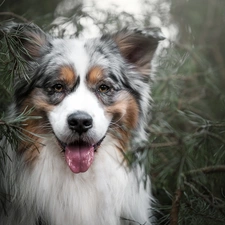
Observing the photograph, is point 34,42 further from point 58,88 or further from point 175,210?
point 175,210

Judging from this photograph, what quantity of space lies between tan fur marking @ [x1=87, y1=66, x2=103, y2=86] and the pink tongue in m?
0.53

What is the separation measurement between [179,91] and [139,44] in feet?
2.12

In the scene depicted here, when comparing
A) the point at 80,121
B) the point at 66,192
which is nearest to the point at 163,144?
the point at 80,121

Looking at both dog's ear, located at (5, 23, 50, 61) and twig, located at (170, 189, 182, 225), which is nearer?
twig, located at (170, 189, 182, 225)

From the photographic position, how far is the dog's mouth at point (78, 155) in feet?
12.0

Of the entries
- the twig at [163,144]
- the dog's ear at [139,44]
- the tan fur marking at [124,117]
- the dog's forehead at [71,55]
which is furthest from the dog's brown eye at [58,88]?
the twig at [163,144]

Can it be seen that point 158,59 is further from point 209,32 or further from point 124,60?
point 209,32

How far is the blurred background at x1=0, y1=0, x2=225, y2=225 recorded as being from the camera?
2.85 m

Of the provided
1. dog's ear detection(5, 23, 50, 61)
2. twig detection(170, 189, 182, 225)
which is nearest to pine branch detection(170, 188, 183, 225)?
twig detection(170, 189, 182, 225)

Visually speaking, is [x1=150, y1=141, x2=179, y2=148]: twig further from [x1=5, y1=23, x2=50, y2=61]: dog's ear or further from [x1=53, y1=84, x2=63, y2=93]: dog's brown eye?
[x1=5, y1=23, x2=50, y2=61]: dog's ear

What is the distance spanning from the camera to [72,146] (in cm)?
367

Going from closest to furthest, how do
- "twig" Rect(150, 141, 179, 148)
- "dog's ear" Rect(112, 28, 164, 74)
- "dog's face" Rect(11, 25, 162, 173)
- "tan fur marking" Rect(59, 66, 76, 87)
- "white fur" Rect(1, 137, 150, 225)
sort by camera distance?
"twig" Rect(150, 141, 179, 148)
"dog's face" Rect(11, 25, 162, 173)
"tan fur marking" Rect(59, 66, 76, 87)
"white fur" Rect(1, 137, 150, 225)
"dog's ear" Rect(112, 28, 164, 74)

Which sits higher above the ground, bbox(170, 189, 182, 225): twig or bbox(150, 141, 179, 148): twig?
bbox(150, 141, 179, 148): twig

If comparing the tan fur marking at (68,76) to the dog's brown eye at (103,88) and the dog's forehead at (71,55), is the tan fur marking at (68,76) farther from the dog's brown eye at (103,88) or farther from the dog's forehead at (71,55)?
the dog's brown eye at (103,88)
